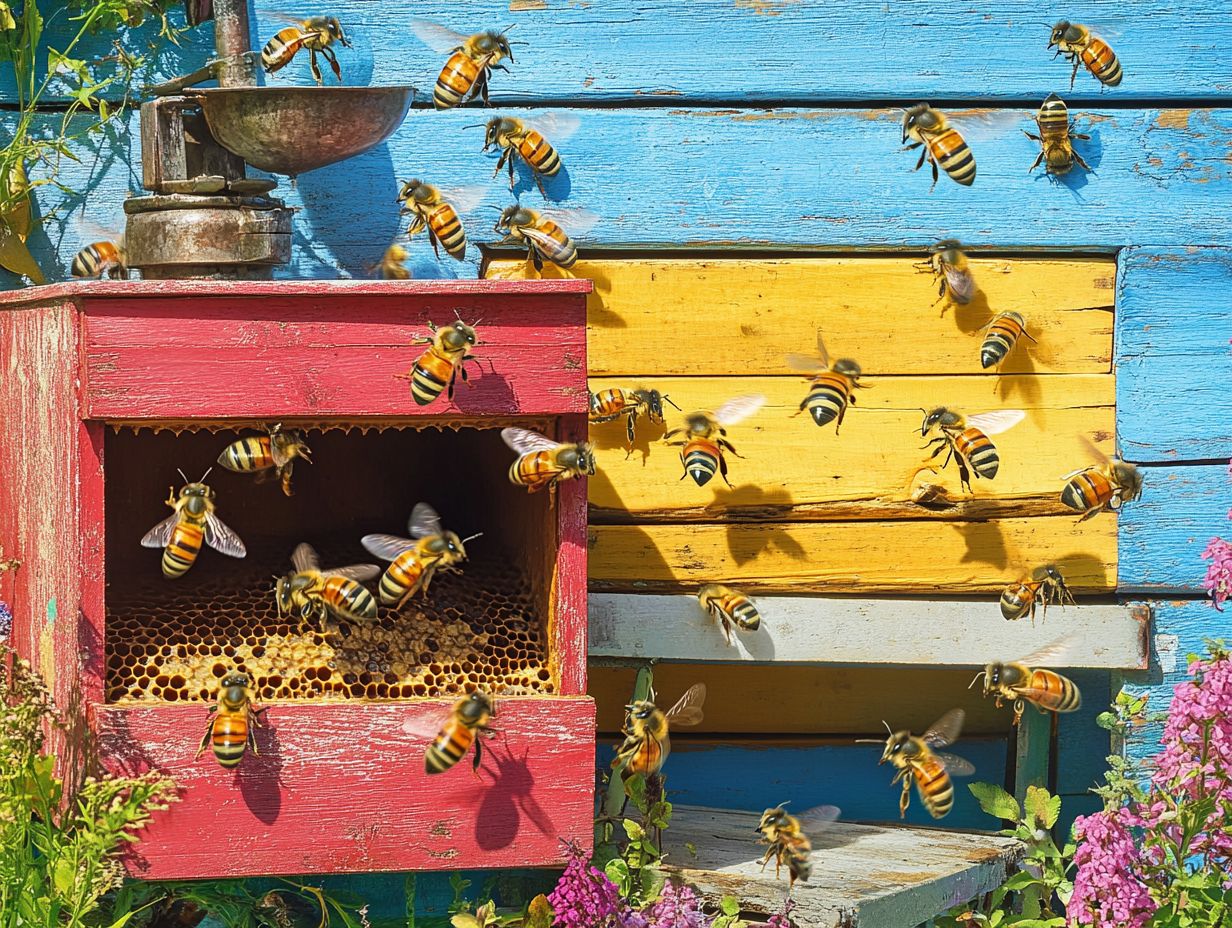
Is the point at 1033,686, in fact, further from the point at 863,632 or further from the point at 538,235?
the point at 538,235

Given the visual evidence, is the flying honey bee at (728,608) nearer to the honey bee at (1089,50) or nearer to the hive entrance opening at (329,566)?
the hive entrance opening at (329,566)

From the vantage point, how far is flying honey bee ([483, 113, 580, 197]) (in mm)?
3779

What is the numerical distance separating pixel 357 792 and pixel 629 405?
120cm

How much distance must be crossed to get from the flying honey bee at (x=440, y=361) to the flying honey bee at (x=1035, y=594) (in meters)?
1.67

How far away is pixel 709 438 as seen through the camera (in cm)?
379

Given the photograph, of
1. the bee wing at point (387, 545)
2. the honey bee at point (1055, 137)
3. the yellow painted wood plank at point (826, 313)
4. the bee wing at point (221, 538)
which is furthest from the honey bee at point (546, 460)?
the honey bee at point (1055, 137)

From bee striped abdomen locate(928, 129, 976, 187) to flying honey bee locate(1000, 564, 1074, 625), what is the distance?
99 centimetres

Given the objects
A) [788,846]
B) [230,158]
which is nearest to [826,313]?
[788,846]

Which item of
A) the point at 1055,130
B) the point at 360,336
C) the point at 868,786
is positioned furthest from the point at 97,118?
the point at 868,786

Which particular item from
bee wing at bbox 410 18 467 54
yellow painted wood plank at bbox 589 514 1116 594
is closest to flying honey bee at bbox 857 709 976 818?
yellow painted wood plank at bbox 589 514 1116 594

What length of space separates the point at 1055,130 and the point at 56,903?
2835 millimetres

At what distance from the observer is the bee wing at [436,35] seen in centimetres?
393

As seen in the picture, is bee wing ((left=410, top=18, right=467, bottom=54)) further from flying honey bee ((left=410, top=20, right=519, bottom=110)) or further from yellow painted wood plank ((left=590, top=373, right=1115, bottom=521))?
yellow painted wood plank ((left=590, top=373, right=1115, bottom=521))

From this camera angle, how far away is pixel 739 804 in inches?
181
